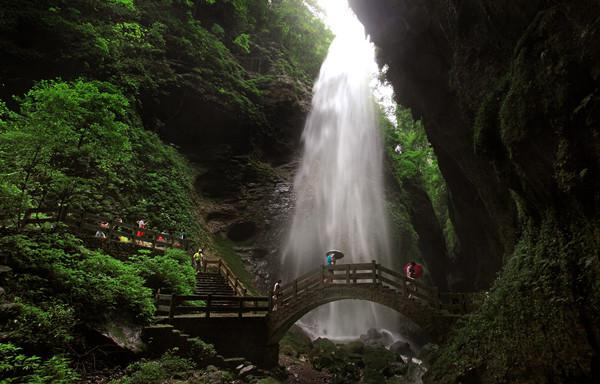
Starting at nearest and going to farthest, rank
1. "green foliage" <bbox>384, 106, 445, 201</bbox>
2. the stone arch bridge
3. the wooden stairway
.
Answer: the stone arch bridge, the wooden stairway, "green foliage" <bbox>384, 106, 445, 201</bbox>

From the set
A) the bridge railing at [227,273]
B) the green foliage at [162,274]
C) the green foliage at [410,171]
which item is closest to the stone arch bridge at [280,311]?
the green foliage at [162,274]

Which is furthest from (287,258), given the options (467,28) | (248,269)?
(467,28)

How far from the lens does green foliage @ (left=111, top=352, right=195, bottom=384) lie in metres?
7.29

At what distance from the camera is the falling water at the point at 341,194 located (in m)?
22.3

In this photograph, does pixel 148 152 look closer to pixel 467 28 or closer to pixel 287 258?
pixel 287 258

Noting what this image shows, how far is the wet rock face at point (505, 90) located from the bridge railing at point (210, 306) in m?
9.27

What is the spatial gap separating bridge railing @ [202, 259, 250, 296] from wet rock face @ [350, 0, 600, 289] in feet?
33.3

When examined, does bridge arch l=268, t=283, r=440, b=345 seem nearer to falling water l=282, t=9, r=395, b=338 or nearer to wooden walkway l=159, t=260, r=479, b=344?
wooden walkway l=159, t=260, r=479, b=344

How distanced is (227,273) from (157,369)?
7.82 meters

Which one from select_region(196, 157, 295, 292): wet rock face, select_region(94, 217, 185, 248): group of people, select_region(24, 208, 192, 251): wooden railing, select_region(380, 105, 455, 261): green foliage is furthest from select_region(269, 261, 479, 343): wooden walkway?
select_region(380, 105, 455, 261): green foliage

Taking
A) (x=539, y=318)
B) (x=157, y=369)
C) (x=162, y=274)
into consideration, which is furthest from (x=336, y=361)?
(x=539, y=318)

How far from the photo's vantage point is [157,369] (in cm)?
780

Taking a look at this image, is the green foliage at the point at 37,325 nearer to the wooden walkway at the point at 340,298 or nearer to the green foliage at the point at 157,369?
the green foliage at the point at 157,369

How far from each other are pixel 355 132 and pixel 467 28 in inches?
732
